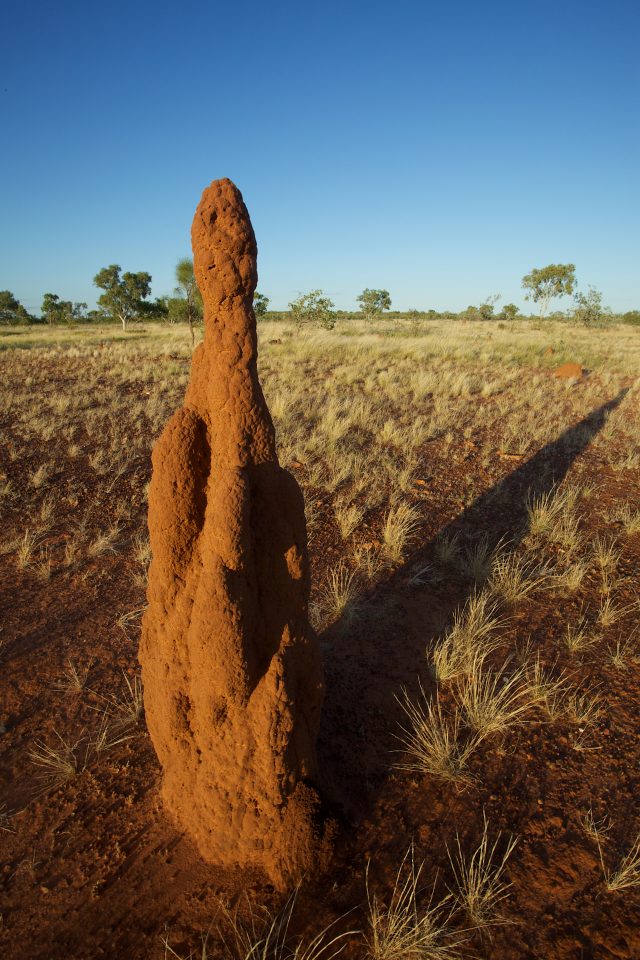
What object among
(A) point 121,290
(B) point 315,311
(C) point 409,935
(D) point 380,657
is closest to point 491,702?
(D) point 380,657

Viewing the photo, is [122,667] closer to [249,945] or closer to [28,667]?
[28,667]

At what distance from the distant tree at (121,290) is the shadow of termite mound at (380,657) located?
118 feet

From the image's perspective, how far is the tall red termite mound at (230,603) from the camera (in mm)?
2043

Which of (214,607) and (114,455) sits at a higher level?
(214,607)

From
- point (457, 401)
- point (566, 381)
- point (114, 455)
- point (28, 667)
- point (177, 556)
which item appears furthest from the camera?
point (566, 381)

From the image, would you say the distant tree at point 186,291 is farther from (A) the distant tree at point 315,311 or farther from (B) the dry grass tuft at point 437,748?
(B) the dry grass tuft at point 437,748

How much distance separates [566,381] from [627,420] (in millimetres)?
3806

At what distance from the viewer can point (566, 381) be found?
14.5 meters

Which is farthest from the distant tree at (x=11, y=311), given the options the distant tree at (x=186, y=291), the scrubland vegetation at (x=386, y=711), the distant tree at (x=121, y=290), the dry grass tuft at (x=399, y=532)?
the dry grass tuft at (x=399, y=532)

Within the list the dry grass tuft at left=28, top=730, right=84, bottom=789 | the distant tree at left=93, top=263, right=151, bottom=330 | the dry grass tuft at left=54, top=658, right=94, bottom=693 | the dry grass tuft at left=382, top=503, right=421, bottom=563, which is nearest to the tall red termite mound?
the dry grass tuft at left=28, top=730, right=84, bottom=789

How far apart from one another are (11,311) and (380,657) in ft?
177

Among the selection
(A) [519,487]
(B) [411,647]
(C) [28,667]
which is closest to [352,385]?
(A) [519,487]

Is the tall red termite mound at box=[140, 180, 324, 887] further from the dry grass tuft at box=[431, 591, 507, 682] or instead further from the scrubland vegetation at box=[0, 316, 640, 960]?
the dry grass tuft at box=[431, 591, 507, 682]

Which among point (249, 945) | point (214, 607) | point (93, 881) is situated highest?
point (214, 607)
